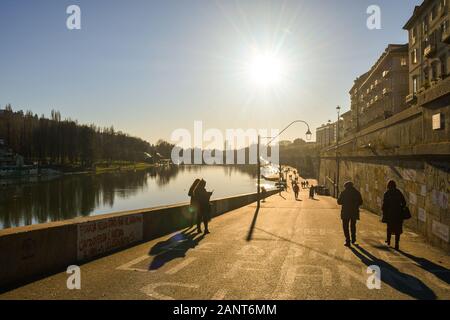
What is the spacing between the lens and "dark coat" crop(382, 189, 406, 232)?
9.90m

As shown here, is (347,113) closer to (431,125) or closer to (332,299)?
(431,125)

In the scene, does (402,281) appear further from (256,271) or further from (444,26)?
(444,26)

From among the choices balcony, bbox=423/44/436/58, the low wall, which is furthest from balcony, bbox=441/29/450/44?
the low wall

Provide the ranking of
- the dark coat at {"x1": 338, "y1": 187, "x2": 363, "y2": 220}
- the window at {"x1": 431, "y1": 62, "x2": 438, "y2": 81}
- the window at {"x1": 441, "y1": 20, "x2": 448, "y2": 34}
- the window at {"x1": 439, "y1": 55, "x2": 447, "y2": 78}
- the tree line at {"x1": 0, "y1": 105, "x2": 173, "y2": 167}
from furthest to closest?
the tree line at {"x1": 0, "y1": 105, "x2": 173, "y2": 167} < the window at {"x1": 431, "y1": 62, "x2": 438, "y2": 81} < the window at {"x1": 439, "y1": 55, "x2": 447, "y2": 78} < the window at {"x1": 441, "y1": 20, "x2": 448, "y2": 34} < the dark coat at {"x1": 338, "y1": 187, "x2": 363, "y2": 220}

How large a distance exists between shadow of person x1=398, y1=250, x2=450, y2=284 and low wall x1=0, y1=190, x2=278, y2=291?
7304 millimetres

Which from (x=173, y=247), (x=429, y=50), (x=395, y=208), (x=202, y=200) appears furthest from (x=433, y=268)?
(x=429, y=50)

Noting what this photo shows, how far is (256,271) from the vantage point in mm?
7652

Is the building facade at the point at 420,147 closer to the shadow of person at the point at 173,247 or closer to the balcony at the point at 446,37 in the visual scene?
the balcony at the point at 446,37

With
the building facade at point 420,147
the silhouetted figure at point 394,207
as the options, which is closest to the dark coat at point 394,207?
the silhouetted figure at point 394,207

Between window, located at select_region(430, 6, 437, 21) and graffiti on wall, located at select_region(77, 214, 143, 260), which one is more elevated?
window, located at select_region(430, 6, 437, 21)

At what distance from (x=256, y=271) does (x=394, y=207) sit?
456 cm

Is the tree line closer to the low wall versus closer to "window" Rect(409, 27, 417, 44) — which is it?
"window" Rect(409, 27, 417, 44)
